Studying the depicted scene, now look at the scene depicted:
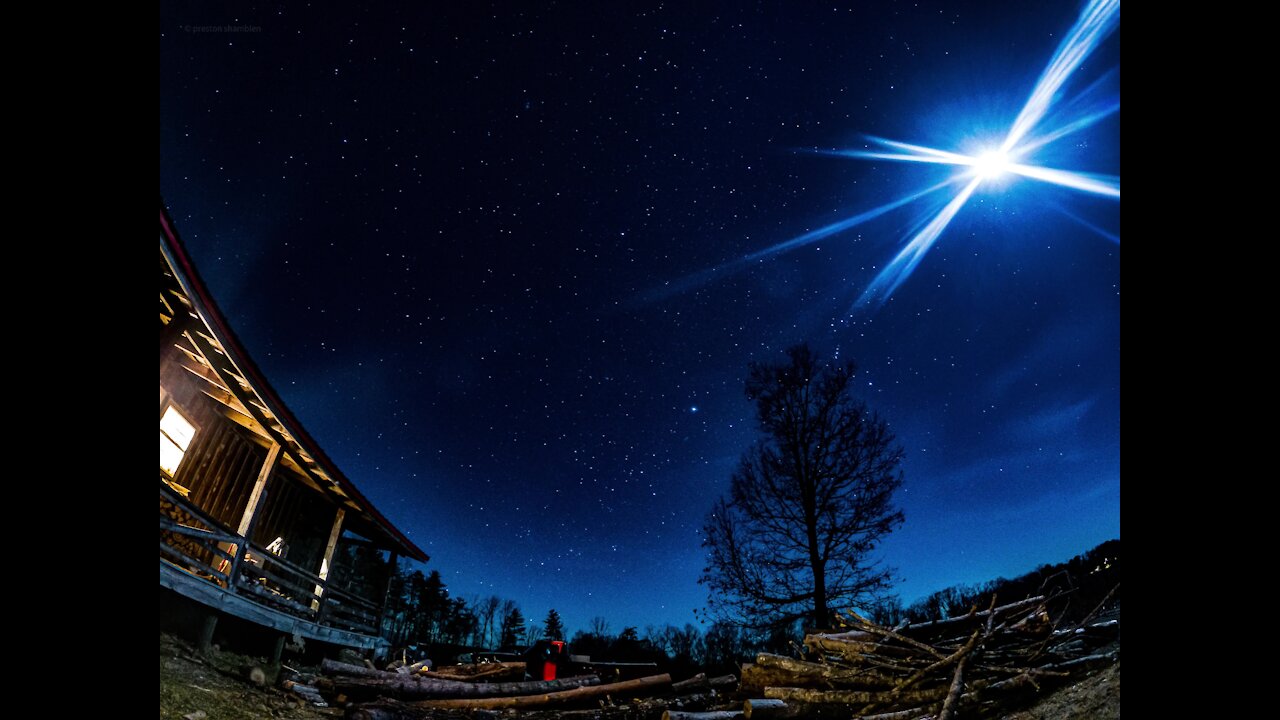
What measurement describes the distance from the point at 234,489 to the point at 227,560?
125 inches

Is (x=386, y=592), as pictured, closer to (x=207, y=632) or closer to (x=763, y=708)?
(x=207, y=632)

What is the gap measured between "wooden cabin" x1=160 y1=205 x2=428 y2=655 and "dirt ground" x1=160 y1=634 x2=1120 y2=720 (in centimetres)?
129

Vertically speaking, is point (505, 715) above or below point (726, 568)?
below

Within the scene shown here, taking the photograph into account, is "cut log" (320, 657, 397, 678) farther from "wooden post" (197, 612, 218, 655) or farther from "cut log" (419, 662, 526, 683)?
"cut log" (419, 662, 526, 683)

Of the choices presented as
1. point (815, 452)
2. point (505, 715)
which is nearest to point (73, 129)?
point (505, 715)

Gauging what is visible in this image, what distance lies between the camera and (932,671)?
7.38m

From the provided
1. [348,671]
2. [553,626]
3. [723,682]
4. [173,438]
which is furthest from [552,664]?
[553,626]

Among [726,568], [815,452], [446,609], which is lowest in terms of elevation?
[446,609]

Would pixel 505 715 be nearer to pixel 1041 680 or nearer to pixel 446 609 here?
pixel 1041 680

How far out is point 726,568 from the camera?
1883 centimetres

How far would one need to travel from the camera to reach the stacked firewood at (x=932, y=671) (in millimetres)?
6859
